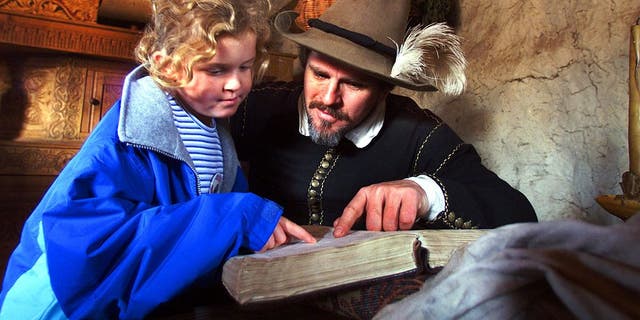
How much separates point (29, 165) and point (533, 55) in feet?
8.41

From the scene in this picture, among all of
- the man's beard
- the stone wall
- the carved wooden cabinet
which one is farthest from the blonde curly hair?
the carved wooden cabinet

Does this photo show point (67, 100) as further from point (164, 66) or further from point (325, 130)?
point (164, 66)

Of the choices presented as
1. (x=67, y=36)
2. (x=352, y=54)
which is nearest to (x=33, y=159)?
(x=67, y=36)

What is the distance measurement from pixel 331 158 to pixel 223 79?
1.97 ft

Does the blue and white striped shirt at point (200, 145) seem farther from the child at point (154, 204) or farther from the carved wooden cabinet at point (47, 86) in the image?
the carved wooden cabinet at point (47, 86)

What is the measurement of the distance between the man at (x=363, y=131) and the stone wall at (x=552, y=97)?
29cm

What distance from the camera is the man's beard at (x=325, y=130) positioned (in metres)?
1.35

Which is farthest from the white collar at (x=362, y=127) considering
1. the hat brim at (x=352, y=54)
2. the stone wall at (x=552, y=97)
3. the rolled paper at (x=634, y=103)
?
the rolled paper at (x=634, y=103)

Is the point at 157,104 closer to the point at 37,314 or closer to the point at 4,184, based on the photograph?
the point at 37,314

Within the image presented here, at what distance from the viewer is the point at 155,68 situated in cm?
93

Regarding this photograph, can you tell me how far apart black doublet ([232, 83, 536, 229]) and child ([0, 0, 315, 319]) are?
52 cm

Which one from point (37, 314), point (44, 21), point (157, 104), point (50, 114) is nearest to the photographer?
point (37, 314)

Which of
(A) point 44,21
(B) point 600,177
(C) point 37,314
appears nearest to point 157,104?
(C) point 37,314

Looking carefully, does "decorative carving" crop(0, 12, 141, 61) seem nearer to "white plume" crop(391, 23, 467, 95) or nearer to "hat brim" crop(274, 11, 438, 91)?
"hat brim" crop(274, 11, 438, 91)
